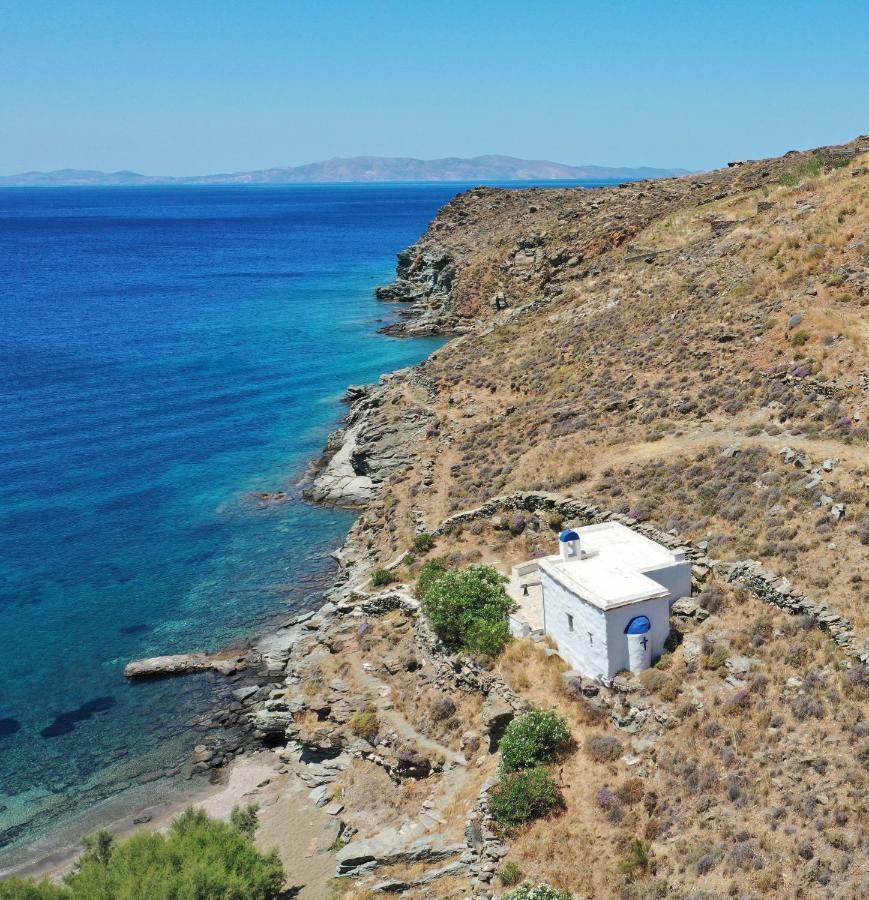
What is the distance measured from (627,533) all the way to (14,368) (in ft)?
242

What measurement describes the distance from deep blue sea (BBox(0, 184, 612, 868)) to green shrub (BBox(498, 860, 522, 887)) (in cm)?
1657

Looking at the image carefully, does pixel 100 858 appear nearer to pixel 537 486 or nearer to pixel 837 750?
pixel 837 750

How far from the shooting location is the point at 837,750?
18578mm

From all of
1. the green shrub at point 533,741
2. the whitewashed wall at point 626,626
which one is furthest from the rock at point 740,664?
the green shrub at point 533,741

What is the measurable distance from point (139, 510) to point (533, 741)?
1454 inches

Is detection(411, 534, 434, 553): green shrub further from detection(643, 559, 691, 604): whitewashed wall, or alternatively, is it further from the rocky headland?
detection(643, 559, 691, 604): whitewashed wall

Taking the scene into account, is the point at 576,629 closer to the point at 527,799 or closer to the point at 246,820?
the point at 527,799

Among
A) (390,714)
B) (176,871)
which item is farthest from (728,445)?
(176,871)

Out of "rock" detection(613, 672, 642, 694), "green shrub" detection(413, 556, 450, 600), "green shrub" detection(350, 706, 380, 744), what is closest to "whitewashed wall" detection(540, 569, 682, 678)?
"rock" detection(613, 672, 642, 694)

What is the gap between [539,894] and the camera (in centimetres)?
1700

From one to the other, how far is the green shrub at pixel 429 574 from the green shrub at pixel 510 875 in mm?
13646

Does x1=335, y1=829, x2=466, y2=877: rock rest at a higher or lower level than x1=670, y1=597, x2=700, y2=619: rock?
lower

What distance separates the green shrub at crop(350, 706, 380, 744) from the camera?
1073 inches

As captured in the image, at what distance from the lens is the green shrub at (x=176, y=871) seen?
1870 cm
